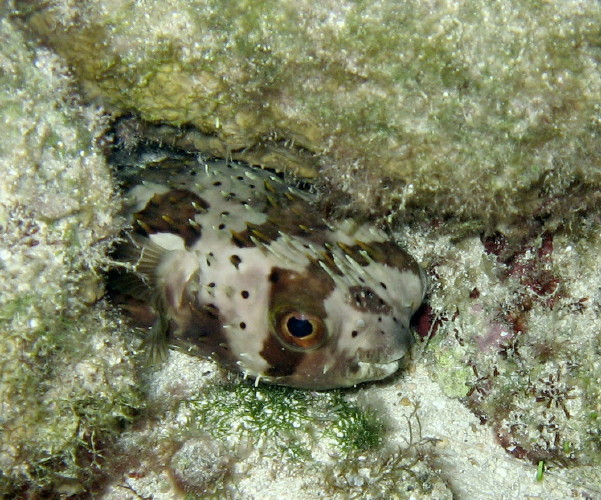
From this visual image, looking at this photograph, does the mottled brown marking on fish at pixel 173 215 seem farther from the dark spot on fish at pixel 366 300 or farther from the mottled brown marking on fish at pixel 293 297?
the dark spot on fish at pixel 366 300

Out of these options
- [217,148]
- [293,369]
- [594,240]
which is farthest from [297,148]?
[594,240]

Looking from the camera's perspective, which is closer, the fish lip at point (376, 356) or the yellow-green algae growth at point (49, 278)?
the yellow-green algae growth at point (49, 278)

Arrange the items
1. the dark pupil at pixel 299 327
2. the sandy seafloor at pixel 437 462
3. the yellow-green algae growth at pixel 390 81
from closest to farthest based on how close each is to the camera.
Answer: the yellow-green algae growth at pixel 390 81 < the dark pupil at pixel 299 327 < the sandy seafloor at pixel 437 462

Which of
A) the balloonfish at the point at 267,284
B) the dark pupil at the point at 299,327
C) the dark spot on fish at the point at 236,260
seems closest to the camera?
the dark pupil at the point at 299,327

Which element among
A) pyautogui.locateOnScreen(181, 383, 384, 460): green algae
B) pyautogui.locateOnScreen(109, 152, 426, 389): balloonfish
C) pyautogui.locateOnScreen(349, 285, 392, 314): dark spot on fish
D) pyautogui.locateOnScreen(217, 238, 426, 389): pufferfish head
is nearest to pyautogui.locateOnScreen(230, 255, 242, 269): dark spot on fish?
pyautogui.locateOnScreen(109, 152, 426, 389): balloonfish

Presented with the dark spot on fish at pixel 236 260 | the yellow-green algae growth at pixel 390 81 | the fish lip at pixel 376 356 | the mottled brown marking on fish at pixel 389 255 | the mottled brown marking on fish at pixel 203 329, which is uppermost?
the yellow-green algae growth at pixel 390 81

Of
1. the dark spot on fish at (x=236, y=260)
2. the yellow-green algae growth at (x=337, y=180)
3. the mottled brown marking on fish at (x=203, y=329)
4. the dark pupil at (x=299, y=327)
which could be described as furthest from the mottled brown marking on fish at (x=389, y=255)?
the mottled brown marking on fish at (x=203, y=329)
